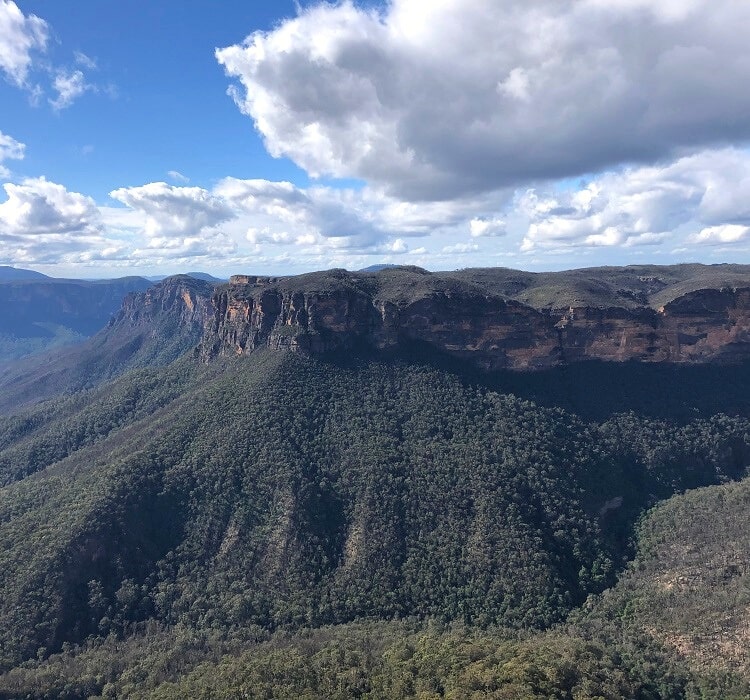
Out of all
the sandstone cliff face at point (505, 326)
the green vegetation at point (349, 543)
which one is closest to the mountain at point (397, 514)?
the green vegetation at point (349, 543)

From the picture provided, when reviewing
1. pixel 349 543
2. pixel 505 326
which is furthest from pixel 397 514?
pixel 505 326

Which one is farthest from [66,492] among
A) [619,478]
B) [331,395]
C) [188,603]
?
[619,478]

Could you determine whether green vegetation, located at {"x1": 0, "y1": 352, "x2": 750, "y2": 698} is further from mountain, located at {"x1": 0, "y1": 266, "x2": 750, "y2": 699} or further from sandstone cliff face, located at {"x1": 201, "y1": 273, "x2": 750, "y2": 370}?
sandstone cliff face, located at {"x1": 201, "y1": 273, "x2": 750, "y2": 370}

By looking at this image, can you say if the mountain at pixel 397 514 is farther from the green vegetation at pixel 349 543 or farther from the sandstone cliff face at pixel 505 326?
the sandstone cliff face at pixel 505 326

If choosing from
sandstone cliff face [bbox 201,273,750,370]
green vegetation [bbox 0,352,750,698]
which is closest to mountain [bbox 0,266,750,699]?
green vegetation [bbox 0,352,750,698]

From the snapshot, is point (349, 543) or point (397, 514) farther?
point (397, 514)

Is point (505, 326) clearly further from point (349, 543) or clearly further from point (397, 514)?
point (349, 543)
